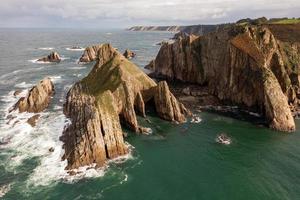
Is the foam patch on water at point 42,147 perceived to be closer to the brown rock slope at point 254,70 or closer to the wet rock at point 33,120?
the wet rock at point 33,120

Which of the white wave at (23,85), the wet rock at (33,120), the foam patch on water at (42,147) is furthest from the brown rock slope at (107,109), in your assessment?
the white wave at (23,85)

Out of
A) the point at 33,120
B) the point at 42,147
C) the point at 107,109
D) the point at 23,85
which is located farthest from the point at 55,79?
the point at 107,109

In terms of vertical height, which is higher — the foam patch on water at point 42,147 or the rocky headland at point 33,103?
the rocky headland at point 33,103

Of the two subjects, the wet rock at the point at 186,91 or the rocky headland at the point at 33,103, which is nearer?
the rocky headland at the point at 33,103

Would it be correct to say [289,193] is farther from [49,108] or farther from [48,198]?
[49,108]

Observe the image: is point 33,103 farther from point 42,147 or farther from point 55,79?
point 55,79
